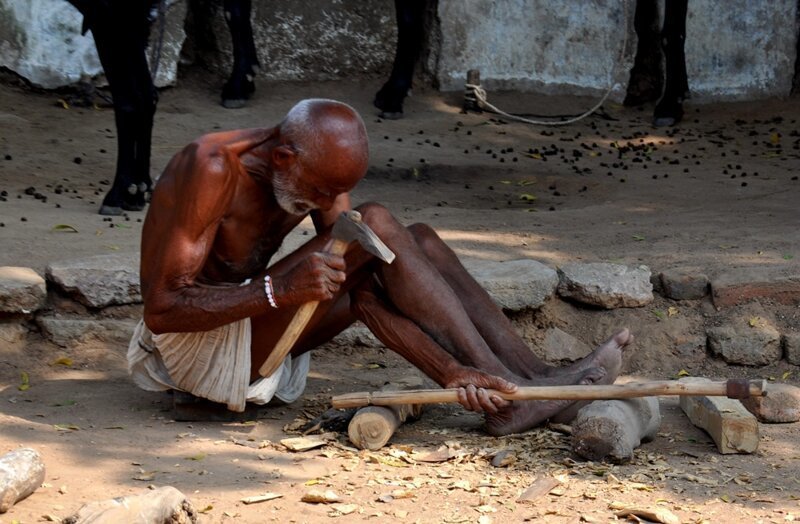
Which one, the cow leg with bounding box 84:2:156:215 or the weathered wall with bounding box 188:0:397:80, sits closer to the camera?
the cow leg with bounding box 84:2:156:215

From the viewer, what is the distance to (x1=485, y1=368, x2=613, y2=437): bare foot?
360 cm

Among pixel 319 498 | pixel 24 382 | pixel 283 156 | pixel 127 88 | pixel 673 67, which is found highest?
pixel 673 67

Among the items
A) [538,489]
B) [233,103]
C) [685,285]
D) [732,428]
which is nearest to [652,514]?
[538,489]

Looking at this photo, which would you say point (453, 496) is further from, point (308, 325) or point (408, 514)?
point (308, 325)

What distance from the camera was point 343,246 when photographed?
133 inches

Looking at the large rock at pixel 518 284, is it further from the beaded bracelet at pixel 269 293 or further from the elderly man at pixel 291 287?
the beaded bracelet at pixel 269 293

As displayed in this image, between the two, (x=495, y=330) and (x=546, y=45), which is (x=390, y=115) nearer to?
(x=546, y=45)

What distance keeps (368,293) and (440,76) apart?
18.7 ft

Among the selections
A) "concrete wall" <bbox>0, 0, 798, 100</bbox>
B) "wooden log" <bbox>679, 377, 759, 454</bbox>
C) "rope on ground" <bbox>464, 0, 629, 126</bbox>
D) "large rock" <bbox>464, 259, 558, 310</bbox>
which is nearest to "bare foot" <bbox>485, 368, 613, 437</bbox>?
"wooden log" <bbox>679, 377, 759, 454</bbox>

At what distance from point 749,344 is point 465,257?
1264 millimetres

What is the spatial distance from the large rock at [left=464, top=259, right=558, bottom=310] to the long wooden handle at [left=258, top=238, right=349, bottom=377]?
4.46 feet

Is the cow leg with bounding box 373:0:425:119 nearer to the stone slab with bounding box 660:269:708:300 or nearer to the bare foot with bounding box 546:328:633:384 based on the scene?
the stone slab with bounding box 660:269:708:300

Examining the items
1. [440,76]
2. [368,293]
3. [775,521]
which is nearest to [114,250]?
[368,293]

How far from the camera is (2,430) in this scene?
3537mm
